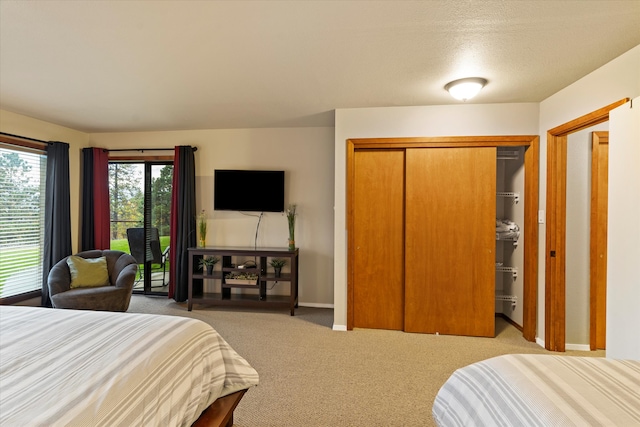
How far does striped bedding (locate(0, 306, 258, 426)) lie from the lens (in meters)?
1.02

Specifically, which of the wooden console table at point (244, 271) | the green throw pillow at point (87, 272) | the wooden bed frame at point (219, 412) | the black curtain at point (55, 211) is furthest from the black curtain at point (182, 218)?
the wooden bed frame at point (219, 412)

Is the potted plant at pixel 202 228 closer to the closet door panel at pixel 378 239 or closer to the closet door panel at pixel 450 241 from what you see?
the closet door panel at pixel 378 239

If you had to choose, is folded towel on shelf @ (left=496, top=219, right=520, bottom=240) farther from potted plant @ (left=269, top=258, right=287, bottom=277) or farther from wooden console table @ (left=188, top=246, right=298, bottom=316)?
potted plant @ (left=269, top=258, right=287, bottom=277)

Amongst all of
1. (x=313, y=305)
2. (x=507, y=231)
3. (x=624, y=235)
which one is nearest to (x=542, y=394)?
(x=624, y=235)

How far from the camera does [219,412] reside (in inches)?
Answer: 62.1

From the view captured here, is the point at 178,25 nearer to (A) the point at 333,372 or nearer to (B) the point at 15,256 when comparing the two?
(A) the point at 333,372

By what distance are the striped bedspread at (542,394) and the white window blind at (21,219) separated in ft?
15.6

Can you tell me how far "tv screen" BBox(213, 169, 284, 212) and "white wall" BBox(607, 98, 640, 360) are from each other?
3303 millimetres

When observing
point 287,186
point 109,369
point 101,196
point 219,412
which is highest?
point 287,186

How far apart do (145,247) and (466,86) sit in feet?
15.1

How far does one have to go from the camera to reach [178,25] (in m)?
1.89

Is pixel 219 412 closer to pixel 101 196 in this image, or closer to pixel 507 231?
pixel 507 231

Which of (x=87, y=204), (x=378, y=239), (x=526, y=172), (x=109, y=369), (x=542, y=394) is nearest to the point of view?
(x=542, y=394)

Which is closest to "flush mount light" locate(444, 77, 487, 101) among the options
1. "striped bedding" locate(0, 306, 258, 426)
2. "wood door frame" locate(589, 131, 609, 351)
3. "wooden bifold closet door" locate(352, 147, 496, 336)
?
"wooden bifold closet door" locate(352, 147, 496, 336)
